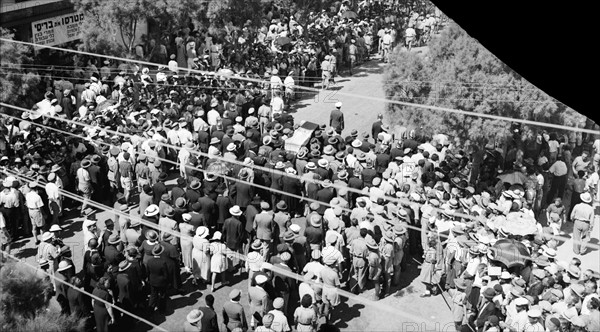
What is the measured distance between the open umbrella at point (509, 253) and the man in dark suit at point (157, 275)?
4839 millimetres

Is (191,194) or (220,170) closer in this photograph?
(191,194)

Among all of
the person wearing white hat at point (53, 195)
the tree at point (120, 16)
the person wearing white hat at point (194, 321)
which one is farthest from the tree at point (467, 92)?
the tree at point (120, 16)

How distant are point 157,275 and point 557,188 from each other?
26.6ft

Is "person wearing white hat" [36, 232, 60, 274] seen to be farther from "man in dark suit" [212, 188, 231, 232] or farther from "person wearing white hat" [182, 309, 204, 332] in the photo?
"man in dark suit" [212, 188, 231, 232]

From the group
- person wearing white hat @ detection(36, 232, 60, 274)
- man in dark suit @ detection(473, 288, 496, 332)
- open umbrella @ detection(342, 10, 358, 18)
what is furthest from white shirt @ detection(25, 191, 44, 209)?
open umbrella @ detection(342, 10, 358, 18)

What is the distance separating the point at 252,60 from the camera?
739 inches

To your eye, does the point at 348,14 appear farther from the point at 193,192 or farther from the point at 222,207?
the point at 222,207

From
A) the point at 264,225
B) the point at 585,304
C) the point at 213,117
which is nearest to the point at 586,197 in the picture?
the point at 585,304

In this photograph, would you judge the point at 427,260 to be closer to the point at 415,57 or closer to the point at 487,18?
the point at 415,57

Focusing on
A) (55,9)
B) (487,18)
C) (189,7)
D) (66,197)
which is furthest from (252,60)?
(487,18)

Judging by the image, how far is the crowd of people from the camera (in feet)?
31.0

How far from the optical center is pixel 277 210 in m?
11.7

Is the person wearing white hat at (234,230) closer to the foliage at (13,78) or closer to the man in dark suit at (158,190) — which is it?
the man in dark suit at (158,190)

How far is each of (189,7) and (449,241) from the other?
10.5 m
